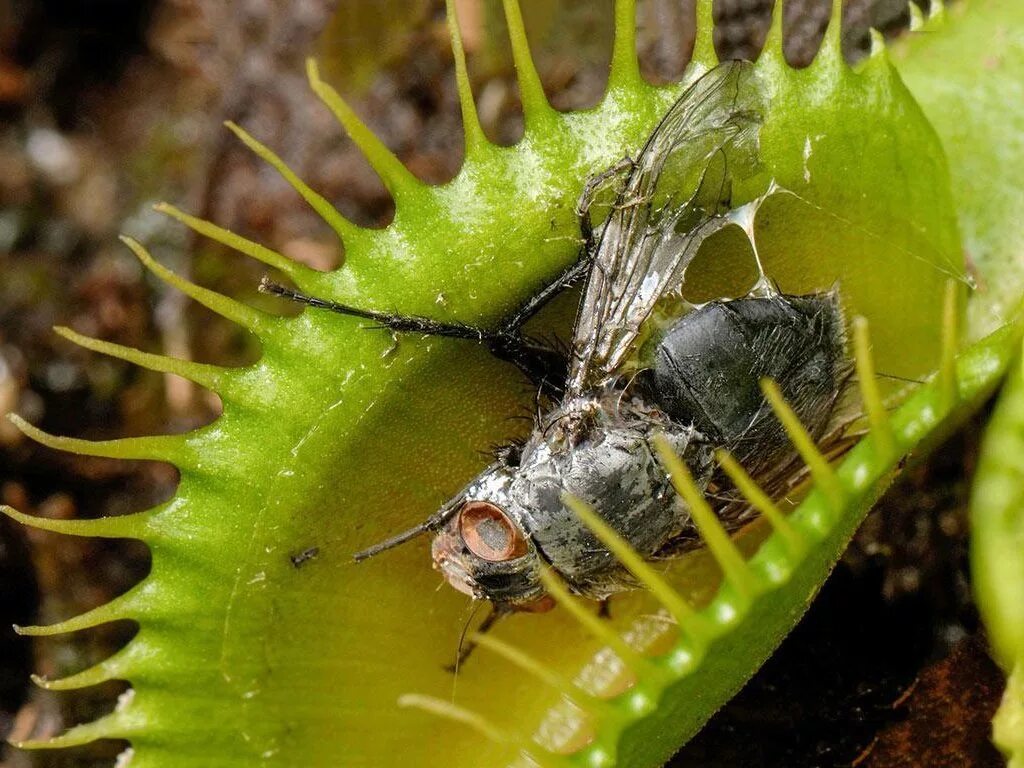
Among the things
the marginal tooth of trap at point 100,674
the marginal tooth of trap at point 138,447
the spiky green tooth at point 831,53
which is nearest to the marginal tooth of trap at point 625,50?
the spiky green tooth at point 831,53

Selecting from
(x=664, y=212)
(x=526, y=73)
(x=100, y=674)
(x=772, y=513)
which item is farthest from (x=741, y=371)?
(x=100, y=674)

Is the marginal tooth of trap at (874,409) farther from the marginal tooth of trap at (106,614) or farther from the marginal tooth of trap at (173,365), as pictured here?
the marginal tooth of trap at (106,614)

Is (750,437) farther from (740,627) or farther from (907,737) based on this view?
(907,737)

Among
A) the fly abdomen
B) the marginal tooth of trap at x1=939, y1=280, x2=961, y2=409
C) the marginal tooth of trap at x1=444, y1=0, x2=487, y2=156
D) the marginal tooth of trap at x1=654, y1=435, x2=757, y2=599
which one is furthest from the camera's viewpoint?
the fly abdomen

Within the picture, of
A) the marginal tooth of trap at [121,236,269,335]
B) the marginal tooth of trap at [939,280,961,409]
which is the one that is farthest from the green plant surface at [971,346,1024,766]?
the marginal tooth of trap at [121,236,269,335]

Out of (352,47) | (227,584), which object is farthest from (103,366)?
(227,584)

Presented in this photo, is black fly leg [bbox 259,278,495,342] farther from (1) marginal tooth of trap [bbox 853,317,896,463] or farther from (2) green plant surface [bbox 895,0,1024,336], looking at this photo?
(2) green plant surface [bbox 895,0,1024,336]
